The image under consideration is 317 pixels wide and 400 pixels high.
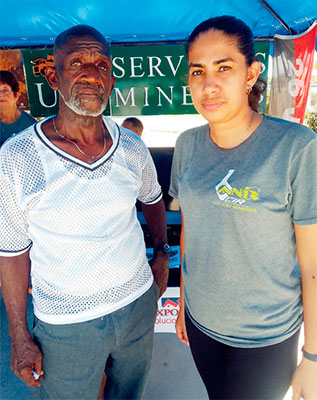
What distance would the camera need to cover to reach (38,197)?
3.91ft

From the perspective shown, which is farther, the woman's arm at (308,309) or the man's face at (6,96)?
the man's face at (6,96)

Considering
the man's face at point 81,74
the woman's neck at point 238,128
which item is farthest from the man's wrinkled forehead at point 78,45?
the woman's neck at point 238,128

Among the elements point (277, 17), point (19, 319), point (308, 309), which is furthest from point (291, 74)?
point (19, 319)

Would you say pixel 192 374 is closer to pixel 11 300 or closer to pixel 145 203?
pixel 145 203

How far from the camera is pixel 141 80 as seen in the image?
3.50m

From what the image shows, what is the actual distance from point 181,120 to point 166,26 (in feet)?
48.4

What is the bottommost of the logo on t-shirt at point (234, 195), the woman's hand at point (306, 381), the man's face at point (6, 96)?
the woman's hand at point (306, 381)

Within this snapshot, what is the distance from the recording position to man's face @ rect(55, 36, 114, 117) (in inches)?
51.7

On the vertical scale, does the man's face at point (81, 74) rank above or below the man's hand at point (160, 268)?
above

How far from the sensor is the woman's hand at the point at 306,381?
1010mm

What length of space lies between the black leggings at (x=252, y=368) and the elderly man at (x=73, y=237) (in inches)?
16.2

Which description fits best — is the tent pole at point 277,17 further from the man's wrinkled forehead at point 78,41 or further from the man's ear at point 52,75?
the man's ear at point 52,75

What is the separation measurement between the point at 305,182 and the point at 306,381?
0.70 metres

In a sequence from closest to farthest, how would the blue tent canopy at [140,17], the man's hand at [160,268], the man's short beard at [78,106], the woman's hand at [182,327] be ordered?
the man's short beard at [78,106] → the woman's hand at [182,327] → the man's hand at [160,268] → the blue tent canopy at [140,17]
